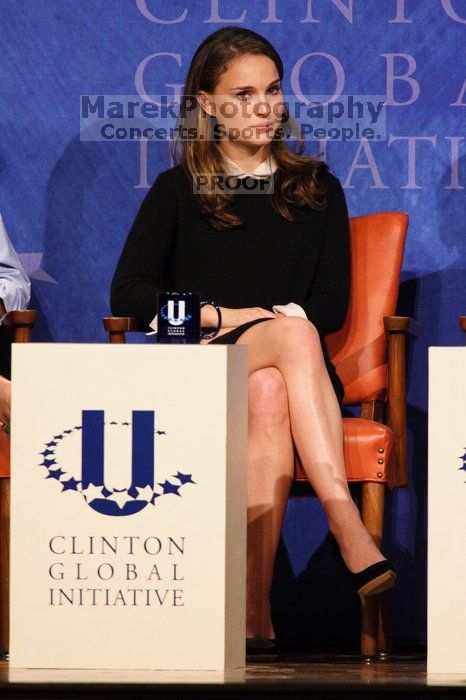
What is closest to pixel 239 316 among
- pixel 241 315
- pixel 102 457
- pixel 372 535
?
pixel 241 315

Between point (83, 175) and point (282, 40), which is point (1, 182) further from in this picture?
point (282, 40)

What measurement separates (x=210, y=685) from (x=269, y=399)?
851mm

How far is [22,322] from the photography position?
3.02 meters

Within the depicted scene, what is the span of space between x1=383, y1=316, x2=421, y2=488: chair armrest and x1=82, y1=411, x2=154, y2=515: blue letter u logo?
3.42ft

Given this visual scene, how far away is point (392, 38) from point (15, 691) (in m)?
2.38

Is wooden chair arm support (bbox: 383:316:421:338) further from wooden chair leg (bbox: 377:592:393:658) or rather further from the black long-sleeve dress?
wooden chair leg (bbox: 377:592:393:658)

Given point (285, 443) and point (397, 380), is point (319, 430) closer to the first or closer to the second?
point (285, 443)

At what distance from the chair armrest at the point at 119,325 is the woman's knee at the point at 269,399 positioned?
1.77 ft

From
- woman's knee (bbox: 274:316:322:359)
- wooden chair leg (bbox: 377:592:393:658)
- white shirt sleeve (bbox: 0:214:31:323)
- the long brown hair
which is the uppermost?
the long brown hair

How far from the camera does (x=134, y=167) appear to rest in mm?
3637

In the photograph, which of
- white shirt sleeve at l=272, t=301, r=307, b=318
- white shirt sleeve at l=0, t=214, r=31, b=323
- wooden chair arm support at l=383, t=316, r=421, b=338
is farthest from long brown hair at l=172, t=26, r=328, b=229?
white shirt sleeve at l=0, t=214, r=31, b=323

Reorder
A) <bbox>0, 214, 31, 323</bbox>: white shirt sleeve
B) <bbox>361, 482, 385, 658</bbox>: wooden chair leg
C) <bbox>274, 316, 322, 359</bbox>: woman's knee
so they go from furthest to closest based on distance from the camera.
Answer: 1. <bbox>0, 214, 31, 323</bbox>: white shirt sleeve
2. <bbox>361, 482, 385, 658</bbox>: wooden chair leg
3. <bbox>274, 316, 322, 359</bbox>: woman's knee

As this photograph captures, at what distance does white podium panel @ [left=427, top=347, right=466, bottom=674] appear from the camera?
212 centimetres

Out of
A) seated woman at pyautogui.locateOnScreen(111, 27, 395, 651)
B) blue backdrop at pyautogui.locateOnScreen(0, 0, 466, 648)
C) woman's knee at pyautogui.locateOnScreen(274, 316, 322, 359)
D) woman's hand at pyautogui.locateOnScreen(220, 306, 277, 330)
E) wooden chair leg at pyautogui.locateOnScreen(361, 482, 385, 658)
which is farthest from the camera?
blue backdrop at pyautogui.locateOnScreen(0, 0, 466, 648)
